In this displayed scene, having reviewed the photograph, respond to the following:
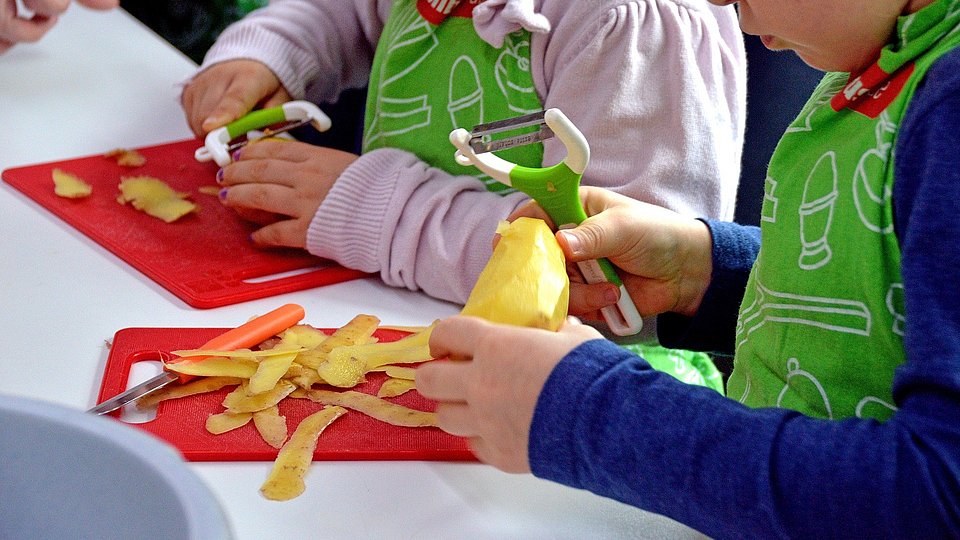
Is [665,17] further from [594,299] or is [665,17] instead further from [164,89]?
[164,89]

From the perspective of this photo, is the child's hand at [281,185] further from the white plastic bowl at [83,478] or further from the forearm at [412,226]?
the white plastic bowl at [83,478]

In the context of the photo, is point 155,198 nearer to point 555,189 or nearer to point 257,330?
point 257,330

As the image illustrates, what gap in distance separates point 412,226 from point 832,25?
1.41 feet

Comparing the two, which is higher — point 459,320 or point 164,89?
point 459,320

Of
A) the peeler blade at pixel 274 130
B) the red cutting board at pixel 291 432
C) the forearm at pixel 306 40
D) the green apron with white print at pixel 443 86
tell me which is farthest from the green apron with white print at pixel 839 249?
the forearm at pixel 306 40

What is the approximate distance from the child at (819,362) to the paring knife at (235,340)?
213 millimetres

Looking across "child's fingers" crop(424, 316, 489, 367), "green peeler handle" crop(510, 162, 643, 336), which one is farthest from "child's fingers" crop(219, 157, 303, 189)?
"child's fingers" crop(424, 316, 489, 367)

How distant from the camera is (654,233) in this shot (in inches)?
29.6

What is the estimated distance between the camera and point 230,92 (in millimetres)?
1106

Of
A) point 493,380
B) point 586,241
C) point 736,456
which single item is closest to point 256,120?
point 586,241

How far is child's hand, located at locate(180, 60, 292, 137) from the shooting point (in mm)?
1094

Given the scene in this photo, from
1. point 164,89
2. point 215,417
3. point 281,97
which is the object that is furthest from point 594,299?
point 164,89

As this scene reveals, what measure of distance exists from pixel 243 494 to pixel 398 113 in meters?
0.52

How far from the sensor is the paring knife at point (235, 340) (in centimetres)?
65
